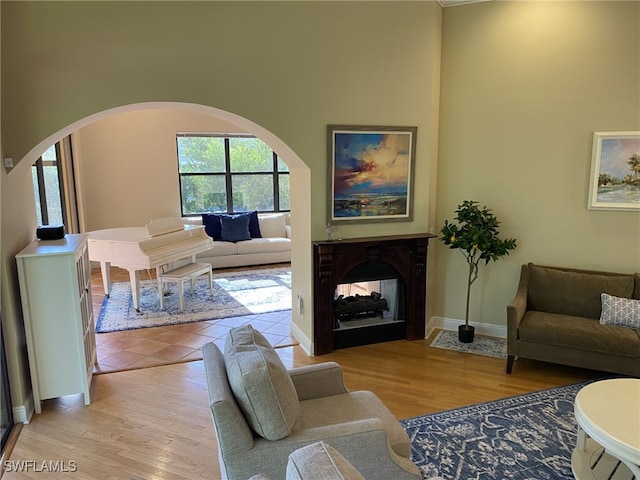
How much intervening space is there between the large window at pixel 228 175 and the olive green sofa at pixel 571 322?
18.0 feet

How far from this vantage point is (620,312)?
385 centimetres

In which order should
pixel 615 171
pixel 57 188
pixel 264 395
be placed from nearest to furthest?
1. pixel 264 395
2. pixel 615 171
3. pixel 57 188

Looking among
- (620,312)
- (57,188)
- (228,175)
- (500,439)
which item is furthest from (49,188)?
(620,312)

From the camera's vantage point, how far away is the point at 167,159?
793 centimetres

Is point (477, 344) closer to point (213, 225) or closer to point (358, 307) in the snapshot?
point (358, 307)

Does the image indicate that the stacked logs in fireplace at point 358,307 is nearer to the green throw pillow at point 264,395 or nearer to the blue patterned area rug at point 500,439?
the blue patterned area rug at point 500,439

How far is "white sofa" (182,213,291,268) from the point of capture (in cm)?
773

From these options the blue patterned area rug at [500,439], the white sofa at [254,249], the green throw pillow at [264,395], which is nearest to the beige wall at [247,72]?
the blue patterned area rug at [500,439]

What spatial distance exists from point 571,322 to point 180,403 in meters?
3.35

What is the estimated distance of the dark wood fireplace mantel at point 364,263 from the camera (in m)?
4.25

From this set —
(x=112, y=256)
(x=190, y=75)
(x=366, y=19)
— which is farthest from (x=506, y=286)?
(x=112, y=256)

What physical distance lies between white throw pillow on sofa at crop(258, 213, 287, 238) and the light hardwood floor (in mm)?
4086

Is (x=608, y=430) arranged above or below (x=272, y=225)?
below

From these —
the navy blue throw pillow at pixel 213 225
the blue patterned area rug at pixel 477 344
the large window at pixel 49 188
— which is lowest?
the blue patterned area rug at pixel 477 344
